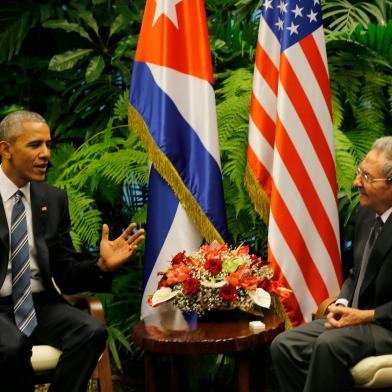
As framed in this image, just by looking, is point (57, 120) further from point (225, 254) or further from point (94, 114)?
point (225, 254)

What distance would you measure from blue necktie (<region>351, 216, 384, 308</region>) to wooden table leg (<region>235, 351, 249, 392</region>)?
493 mm

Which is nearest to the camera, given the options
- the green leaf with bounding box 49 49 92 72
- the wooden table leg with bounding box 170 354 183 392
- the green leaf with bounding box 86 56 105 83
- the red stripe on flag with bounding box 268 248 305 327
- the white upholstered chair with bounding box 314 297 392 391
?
the white upholstered chair with bounding box 314 297 392 391

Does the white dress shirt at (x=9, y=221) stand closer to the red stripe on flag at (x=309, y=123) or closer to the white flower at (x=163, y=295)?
the white flower at (x=163, y=295)

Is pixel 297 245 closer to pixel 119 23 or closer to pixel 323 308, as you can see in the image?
pixel 323 308

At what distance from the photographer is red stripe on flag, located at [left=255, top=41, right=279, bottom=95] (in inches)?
162

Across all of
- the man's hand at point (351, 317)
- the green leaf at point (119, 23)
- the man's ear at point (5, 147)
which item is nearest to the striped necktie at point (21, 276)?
the man's ear at point (5, 147)

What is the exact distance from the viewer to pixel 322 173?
393cm

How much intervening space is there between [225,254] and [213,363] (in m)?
1.05

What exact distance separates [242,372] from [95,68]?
2.41m

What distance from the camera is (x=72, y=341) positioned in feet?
11.0

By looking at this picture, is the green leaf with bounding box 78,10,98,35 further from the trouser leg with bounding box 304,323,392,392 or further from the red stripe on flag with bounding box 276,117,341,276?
the trouser leg with bounding box 304,323,392,392

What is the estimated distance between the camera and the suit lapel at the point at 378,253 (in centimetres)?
322

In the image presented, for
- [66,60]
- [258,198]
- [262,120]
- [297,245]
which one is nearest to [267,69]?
[262,120]

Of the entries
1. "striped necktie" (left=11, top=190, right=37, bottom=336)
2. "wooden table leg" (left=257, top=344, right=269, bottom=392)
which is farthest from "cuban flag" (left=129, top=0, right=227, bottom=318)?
"striped necktie" (left=11, top=190, right=37, bottom=336)
